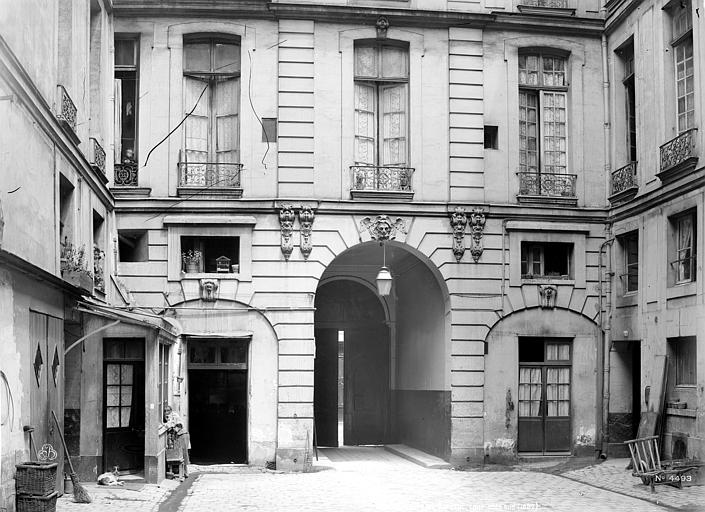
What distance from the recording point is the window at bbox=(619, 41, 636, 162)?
21500 millimetres

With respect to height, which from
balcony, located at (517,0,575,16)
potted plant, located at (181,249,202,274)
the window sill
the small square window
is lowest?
the window sill

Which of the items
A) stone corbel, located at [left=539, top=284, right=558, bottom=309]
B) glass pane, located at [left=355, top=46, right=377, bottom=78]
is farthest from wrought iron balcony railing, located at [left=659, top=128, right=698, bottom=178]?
glass pane, located at [left=355, top=46, right=377, bottom=78]

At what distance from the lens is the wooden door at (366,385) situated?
26172mm

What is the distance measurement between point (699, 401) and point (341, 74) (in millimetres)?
10186

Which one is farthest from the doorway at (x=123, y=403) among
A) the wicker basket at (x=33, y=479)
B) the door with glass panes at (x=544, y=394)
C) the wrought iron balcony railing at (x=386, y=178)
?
the door with glass panes at (x=544, y=394)

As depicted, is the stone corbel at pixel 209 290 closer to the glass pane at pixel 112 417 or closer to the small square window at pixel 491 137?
the glass pane at pixel 112 417

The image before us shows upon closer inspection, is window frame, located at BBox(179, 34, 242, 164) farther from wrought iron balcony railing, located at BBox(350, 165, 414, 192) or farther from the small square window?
the small square window

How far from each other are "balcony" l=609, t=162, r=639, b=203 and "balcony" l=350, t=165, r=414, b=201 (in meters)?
4.57

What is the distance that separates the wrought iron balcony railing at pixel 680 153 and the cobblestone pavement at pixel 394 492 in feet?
20.6

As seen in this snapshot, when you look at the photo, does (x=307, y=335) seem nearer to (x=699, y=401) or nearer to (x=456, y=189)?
(x=456, y=189)

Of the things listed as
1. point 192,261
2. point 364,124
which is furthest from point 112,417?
point 364,124

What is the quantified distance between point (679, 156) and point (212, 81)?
1015 centimetres

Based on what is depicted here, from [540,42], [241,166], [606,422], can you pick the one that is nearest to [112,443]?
[241,166]

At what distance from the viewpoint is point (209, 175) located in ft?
69.5
